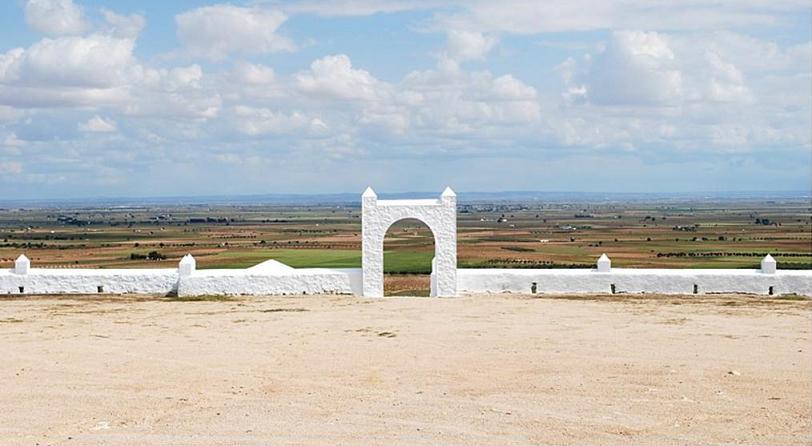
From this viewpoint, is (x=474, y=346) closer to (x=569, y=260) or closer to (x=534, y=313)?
(x=534, y=313)

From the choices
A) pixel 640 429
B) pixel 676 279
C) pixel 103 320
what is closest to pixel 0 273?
pixel 103 320

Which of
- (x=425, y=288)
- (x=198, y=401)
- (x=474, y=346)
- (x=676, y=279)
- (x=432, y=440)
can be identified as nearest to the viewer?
(x=432, y=440)

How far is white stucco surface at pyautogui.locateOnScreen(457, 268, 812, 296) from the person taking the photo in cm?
2258

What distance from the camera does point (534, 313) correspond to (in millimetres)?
19562

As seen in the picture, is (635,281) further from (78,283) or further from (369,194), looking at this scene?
(78,283)

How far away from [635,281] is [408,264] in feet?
75.4

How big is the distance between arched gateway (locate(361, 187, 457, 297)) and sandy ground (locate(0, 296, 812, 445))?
1944 millimetres

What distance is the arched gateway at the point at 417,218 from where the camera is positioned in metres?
22.5

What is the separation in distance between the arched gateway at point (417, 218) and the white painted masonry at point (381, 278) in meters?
0.02

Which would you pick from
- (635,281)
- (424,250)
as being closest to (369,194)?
(635,281)

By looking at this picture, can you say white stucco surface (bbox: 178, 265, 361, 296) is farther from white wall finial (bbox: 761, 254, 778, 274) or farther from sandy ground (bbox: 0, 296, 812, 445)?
white wall finial (bbox: 761, 254, 778, 274)

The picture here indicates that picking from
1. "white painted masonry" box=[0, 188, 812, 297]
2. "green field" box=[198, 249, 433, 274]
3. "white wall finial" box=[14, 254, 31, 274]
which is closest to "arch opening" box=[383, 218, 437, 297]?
Result: "green field" box=[198, 249, 433, 274]

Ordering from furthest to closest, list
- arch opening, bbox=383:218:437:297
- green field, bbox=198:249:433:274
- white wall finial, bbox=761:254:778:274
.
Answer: green field, bbox=198:249:433:274 < arch opening, bbox=383:218:437:297 < white wall finial, bbox=761:254:778:274

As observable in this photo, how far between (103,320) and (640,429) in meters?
12.1
